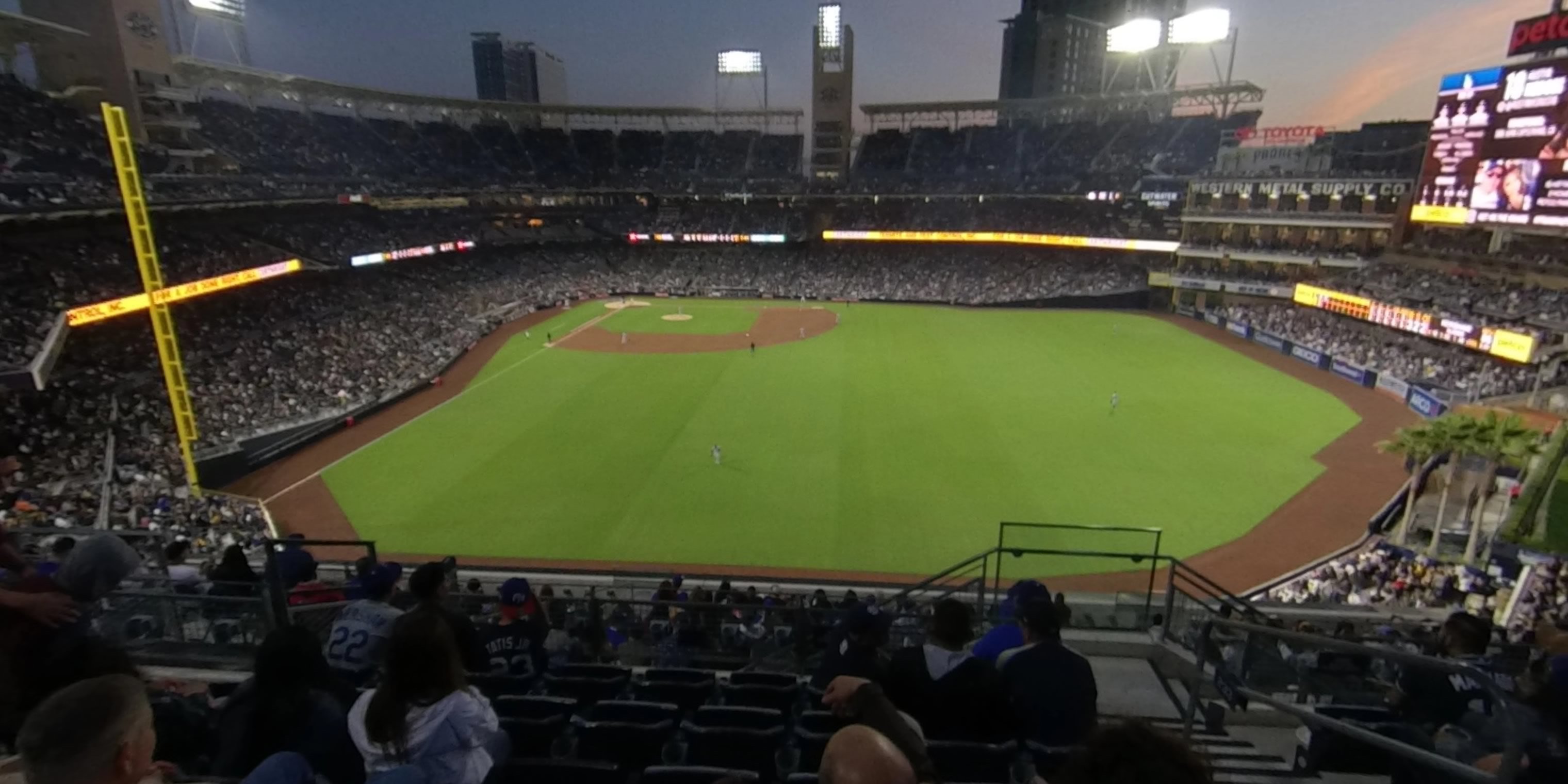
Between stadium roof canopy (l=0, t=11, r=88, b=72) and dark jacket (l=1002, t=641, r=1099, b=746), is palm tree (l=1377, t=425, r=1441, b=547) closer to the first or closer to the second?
dark jacket (l=1002, t=641, r=1099, b=746)

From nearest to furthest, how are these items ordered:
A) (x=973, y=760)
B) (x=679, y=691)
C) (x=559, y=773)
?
(x=559, y=773) < (x=973, y=760) < (x=679, y=691)

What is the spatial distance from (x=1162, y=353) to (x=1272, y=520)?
22.0 m

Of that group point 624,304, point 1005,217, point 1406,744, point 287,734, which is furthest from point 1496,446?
point 1005,217

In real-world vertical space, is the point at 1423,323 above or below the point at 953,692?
below

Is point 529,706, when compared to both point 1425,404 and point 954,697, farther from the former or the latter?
point 1425,404

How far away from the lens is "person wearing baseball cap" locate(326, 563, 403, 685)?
203 inches

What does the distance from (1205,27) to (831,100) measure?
107 ft

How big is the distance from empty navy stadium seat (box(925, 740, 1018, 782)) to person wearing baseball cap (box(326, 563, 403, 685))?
3.68 meters

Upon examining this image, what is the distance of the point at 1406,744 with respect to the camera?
12.8 ft

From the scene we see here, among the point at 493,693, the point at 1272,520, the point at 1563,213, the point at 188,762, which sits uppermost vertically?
the point at 1563,213

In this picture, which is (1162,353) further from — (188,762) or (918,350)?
(188,762)

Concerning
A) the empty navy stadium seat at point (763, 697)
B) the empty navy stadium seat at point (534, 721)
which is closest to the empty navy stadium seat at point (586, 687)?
the empty navy stadium seat at point (534, 721)

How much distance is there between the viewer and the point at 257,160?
43531 mm

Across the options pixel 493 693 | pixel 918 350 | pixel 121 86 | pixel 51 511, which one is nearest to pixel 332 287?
pixel 121 86
